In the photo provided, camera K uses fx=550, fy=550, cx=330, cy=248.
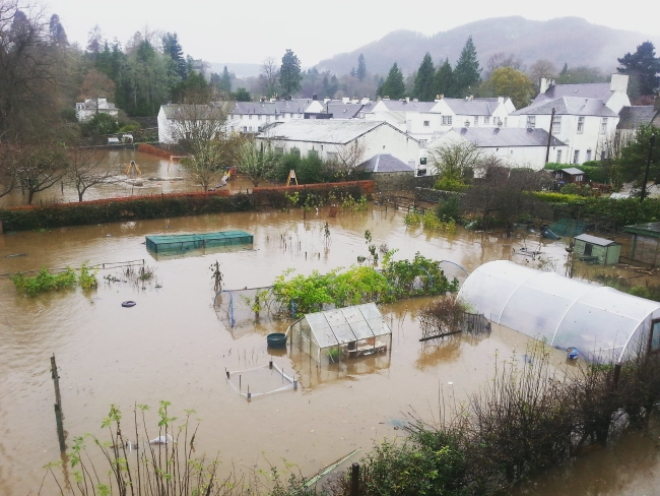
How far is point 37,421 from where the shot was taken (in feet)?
34.9

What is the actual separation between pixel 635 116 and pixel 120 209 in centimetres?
4215

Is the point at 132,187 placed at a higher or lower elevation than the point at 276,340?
higher

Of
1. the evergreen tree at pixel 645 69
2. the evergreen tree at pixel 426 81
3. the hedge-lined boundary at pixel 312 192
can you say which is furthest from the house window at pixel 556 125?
the evergreen tree at pixel 645 69

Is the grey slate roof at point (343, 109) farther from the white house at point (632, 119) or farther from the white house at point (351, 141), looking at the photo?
the white house at point (632, 119)

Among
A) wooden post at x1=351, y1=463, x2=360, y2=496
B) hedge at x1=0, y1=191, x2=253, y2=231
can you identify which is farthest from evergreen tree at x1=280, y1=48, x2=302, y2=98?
wooden post at x1=351, y1=463, x2=360, y2=496

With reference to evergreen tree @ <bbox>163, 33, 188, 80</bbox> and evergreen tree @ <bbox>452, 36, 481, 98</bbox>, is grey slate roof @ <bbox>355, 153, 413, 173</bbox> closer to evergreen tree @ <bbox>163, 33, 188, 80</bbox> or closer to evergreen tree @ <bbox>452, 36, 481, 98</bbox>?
evergreen tree @ <bbox>452, 36, 481, 98</bbox>

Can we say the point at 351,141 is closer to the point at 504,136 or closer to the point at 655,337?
the point at 504,136

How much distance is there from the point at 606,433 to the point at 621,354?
3.40 meters

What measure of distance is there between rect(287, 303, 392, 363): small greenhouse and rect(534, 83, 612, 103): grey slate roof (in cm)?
4437

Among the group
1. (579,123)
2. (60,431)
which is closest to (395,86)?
(579,123)

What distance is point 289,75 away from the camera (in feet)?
342

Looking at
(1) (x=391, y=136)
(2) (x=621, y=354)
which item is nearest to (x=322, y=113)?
(1) (x=391, y=136)

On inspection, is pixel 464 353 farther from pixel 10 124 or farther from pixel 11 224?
pixel 10 124

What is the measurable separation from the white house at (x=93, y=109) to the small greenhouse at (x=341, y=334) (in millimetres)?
68226
